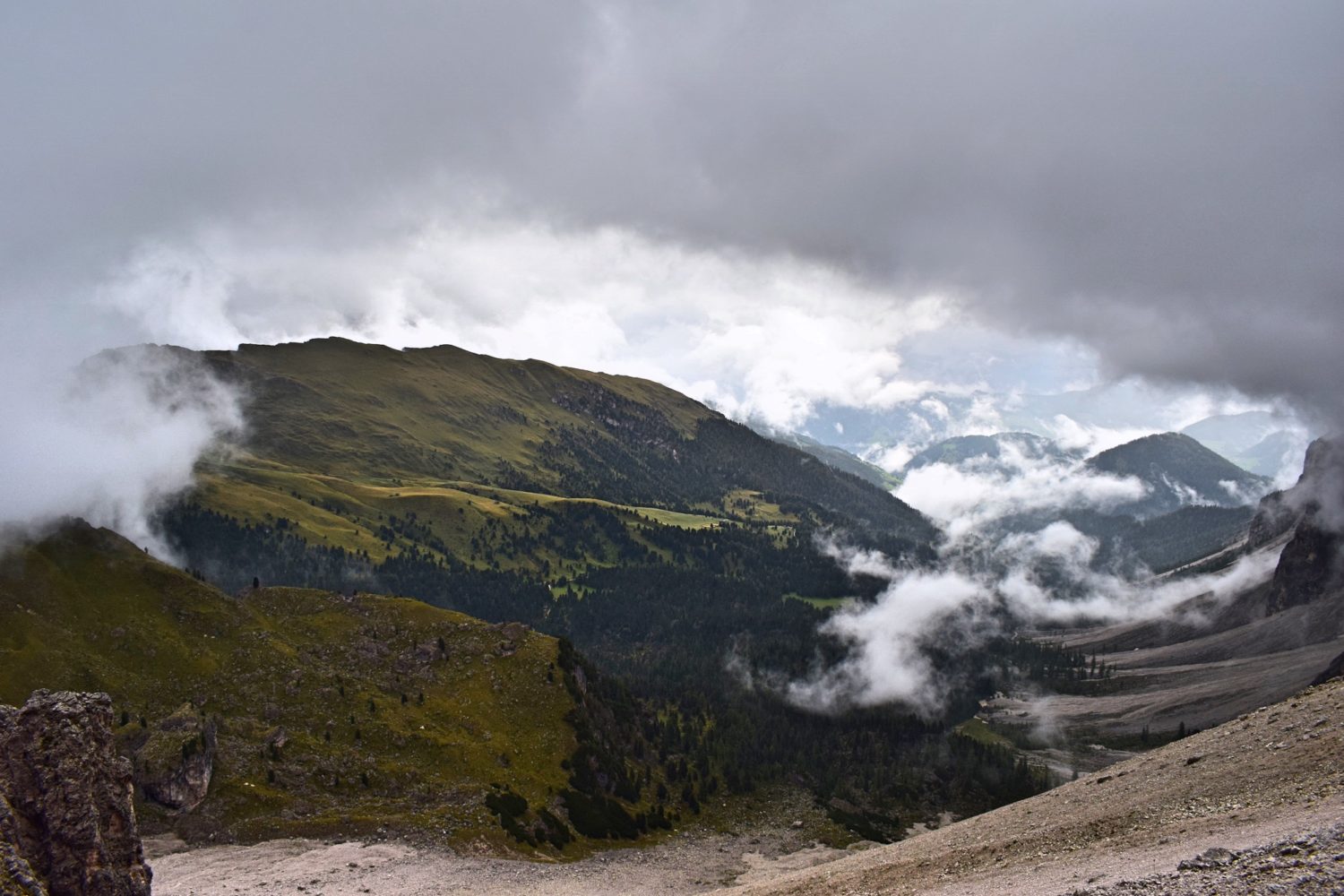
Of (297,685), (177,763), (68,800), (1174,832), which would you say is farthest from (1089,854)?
(297,685)

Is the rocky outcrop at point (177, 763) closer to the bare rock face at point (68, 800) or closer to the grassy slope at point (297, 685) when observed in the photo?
the grassy slope at point (297, 685)

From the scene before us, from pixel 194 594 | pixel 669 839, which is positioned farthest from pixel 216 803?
pixel 669 839

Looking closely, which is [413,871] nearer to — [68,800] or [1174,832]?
[68,800]

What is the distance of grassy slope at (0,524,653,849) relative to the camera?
329ft

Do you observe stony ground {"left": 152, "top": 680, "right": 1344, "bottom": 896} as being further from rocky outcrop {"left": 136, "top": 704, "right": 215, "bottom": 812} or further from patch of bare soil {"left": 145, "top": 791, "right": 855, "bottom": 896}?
rocky outcrop {"left": 136, "top": 704, "right": 215, "bottom": 812}

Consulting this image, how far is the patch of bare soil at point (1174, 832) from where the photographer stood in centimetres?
3569

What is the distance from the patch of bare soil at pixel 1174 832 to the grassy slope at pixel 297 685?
5352cm

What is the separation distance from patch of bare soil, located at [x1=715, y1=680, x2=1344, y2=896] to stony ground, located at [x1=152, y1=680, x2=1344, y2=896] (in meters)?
0.18

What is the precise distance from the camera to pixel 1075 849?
52281 millimetres

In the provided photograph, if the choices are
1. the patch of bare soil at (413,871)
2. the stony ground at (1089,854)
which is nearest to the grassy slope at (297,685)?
the patch of bare soil at (413,871)

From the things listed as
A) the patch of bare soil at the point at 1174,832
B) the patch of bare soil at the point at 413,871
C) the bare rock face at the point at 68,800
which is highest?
the bare rock face at the point at 68,800

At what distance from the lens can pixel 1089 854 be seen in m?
49.9

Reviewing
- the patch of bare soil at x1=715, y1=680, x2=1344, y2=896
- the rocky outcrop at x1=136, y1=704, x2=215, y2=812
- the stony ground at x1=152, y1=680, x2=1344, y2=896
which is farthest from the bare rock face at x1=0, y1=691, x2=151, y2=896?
the patch of bare soil at x1=715, y1=680, x2=1344, y2=896

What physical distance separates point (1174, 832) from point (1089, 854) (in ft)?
18.0
